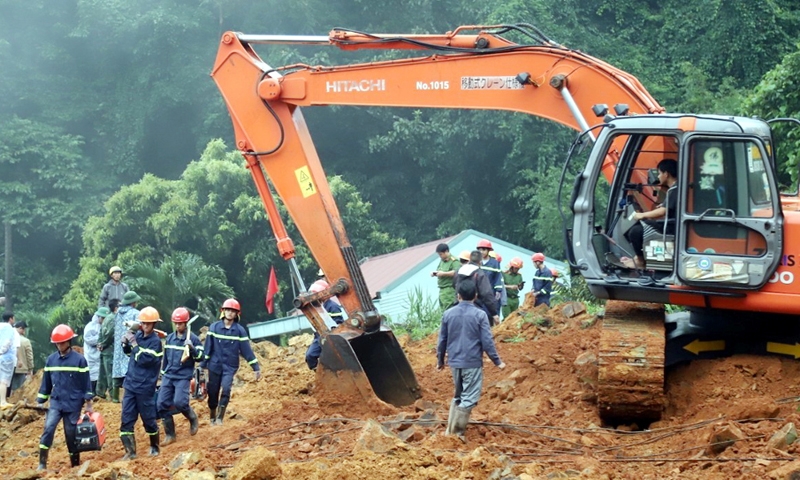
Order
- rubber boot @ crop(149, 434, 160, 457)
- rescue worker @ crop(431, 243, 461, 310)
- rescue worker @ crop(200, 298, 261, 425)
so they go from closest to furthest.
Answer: rubber boot @ crop(149, 434, 160, 457), rescue worker @ crop(200, 298, 261, 425), rescue worker @ crop(431, 243, 461, 310)

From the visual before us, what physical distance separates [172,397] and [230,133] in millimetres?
24474

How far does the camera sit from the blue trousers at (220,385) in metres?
13.9

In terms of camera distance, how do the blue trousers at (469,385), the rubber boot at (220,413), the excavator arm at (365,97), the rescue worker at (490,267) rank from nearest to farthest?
the blue trousers at (469,385), the excavator arm at (365,97), the rubber boot at (220,413), the rescue worker at (490,267)

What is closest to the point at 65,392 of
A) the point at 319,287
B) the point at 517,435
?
the point at 319,287

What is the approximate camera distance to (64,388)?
42.0ft

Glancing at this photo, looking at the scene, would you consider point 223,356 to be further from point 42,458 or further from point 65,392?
point 42,458

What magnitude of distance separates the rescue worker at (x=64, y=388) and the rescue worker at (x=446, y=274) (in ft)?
19.4

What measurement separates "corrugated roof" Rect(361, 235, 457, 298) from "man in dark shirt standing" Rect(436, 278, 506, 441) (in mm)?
13928

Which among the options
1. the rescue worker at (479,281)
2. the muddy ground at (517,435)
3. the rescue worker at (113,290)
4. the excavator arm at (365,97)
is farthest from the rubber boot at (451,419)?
the rescue worker at (113,290)

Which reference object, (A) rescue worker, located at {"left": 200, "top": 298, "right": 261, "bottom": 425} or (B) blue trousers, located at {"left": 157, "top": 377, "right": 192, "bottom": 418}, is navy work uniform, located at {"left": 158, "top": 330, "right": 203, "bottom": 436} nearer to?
(B) blue trousers, located at {"left": 157, "top": 377, "right": 192, "bottom": 418}

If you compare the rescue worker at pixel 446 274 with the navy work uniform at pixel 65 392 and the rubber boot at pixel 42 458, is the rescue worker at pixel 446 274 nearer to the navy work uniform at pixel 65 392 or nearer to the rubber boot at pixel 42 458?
the navy work uniform at pixel 65 392

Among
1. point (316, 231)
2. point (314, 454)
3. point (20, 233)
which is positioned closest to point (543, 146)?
point (20, 233)

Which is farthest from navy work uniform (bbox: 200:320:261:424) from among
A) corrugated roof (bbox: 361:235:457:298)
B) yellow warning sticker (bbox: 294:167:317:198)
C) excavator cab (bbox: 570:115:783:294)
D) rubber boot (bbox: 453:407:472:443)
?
corrugated roof (bbox: 361:235:457:298)

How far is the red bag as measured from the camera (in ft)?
41.7
